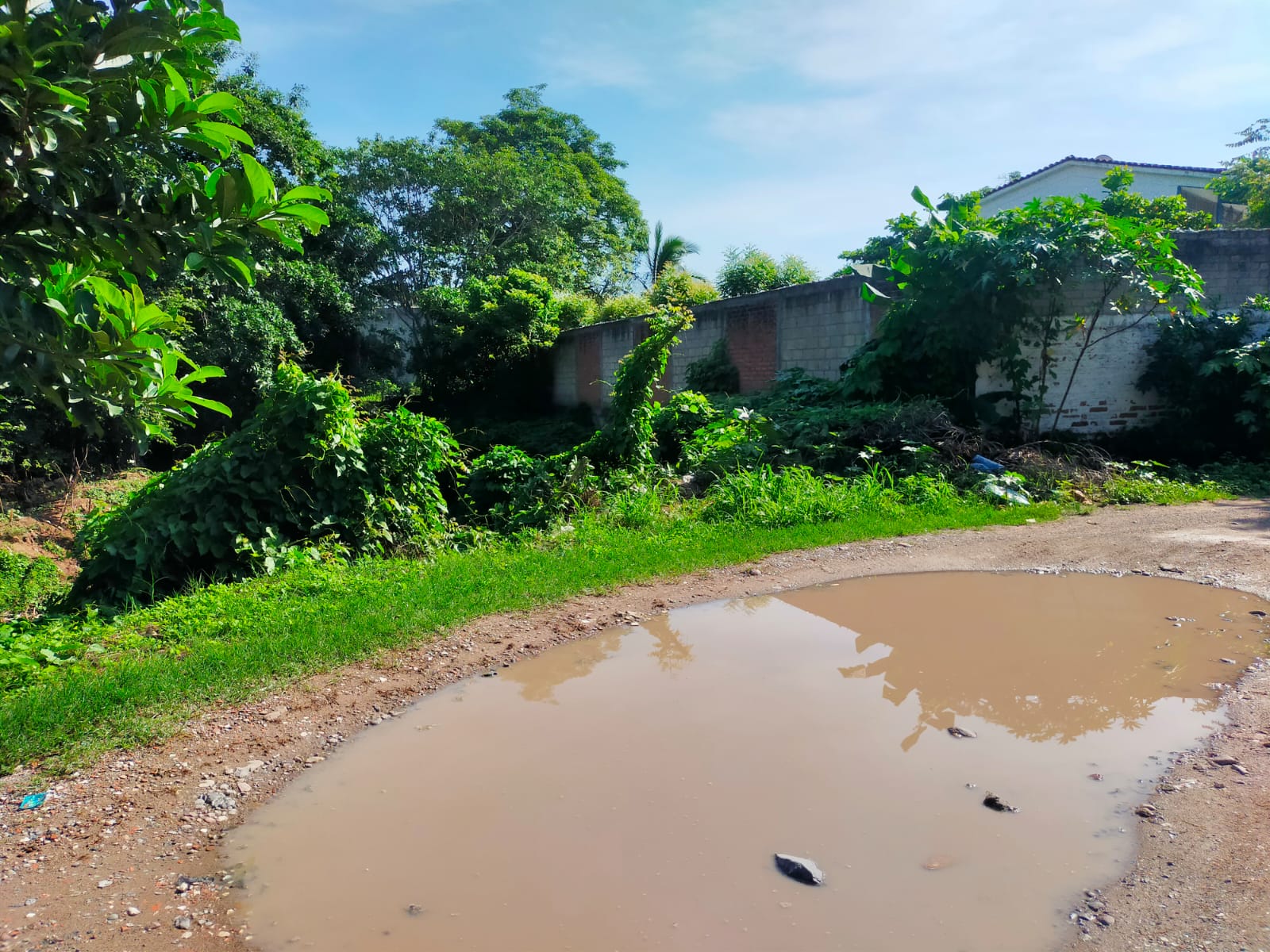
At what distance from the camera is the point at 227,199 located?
2902 mm

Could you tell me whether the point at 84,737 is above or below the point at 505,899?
above

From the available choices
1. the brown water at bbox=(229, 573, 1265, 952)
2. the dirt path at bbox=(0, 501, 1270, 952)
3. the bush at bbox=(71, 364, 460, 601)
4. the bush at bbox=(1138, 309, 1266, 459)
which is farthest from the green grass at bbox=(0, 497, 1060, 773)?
the bush at bbox=(1138, 309, 1266, 459)

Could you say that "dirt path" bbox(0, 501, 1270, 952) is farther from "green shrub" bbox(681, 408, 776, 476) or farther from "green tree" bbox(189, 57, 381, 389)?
"green tree" bbox(189, 57, 381, 389)

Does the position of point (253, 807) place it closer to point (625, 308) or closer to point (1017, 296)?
point (1017, 296)

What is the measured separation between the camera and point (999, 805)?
3109 mm

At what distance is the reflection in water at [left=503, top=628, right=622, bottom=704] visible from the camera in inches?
170

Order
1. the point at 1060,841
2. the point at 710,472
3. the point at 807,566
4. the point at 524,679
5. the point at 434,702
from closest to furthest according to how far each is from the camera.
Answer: the point at 1060,841 < the point at 434,702 < the point at 524,679 < the point at 807,566 < the point at 710,472

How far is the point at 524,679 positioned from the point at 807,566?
2965mm

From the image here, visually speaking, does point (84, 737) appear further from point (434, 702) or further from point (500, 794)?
point (500, 794)

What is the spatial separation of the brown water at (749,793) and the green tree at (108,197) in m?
1.74

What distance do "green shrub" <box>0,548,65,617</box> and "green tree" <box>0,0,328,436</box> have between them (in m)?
5.72

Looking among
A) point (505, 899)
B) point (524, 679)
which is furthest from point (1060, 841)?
point (524, 679)

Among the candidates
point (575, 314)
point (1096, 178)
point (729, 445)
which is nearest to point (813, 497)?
point (729, 445)

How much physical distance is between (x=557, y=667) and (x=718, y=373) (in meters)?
11.0
